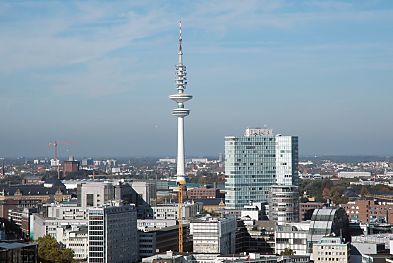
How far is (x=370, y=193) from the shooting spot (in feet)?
359

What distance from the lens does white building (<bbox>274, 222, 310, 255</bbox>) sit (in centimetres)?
6166

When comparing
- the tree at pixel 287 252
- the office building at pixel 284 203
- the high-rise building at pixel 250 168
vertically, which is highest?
the high-rise building at pixel 250 168

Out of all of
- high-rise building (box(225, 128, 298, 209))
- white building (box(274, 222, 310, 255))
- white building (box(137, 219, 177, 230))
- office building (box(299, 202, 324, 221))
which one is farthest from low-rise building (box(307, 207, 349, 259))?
high-rise building (box(225, 128, 298, 209))

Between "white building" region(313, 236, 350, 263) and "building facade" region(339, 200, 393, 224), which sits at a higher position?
"building facade" region(339, 200, 393, 224)

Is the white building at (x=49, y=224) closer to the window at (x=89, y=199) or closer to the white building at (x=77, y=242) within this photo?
the white building at (x=77, y=242)

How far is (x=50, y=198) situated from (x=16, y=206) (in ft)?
26.5

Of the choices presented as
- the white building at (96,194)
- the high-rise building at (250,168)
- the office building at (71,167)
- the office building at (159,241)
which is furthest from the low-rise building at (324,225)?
the office building at (71,167)

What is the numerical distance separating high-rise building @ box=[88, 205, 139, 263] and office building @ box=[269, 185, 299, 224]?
13069 millimetres

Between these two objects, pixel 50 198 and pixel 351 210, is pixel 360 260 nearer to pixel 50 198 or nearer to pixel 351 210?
pixel 351 210

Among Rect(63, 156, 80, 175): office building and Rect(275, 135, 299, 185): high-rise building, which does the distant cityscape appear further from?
Rect(63, 156, 80, 175): office building

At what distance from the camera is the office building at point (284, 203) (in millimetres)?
70000

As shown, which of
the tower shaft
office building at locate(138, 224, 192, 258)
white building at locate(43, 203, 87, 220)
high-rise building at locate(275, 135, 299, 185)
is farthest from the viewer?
the tower shaft

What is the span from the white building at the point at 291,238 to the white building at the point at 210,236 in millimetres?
3299

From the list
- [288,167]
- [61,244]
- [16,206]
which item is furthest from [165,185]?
[61,244]
